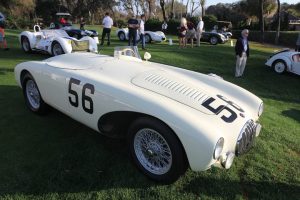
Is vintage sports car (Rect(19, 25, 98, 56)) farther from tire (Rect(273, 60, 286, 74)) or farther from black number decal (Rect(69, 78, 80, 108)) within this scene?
tire (Rect(273, 60, 286, 74))

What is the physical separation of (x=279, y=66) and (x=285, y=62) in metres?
0.26

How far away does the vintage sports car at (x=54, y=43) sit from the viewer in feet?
34.2

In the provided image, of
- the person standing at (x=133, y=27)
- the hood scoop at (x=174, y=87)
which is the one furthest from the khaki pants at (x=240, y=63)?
the hood scoop at (x=174, y=87)

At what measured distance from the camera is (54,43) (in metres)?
10.6

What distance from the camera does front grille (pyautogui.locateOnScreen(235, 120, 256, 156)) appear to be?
12.0 feet

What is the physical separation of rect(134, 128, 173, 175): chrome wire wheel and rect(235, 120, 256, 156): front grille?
2.54ft

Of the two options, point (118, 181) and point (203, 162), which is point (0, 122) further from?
point (203, 162)

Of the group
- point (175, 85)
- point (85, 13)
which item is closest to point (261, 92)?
point (175, 85)

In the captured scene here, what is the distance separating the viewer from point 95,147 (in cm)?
447

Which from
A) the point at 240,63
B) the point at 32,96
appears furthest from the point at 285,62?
the point at 32,96

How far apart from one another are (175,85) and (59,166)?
5.67 ft

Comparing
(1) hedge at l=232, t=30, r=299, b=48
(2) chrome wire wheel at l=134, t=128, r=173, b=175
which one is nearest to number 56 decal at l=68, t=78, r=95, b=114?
(2) chrome wire wheel at l=134, t=128, r=173, b=175

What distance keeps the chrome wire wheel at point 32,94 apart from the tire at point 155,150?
86.7 inches

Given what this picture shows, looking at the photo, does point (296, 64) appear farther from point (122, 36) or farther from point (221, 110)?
point (122, 36)
